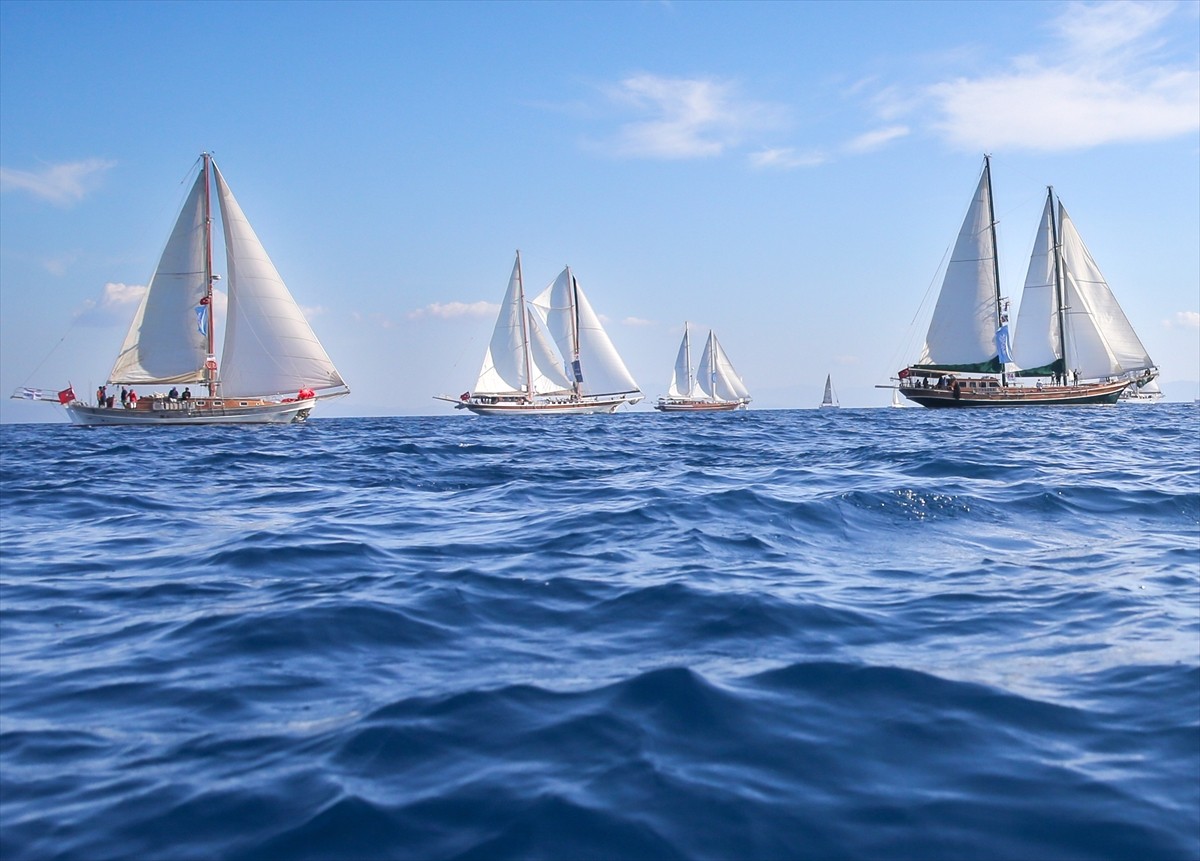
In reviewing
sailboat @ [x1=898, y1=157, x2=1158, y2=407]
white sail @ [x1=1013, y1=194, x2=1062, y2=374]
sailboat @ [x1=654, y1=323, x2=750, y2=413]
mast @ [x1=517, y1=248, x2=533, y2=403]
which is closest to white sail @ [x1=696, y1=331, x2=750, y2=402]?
sailboat @ [x1=654, y1=323, x2=750, y2=413]

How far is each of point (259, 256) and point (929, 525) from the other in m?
37.7

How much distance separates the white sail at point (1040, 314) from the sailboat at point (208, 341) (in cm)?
4111

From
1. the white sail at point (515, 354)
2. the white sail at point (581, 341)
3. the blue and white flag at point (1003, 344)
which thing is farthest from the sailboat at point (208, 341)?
the blue and white flag at point (1003, 344)

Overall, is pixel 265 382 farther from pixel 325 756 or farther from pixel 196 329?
pixel 325 756

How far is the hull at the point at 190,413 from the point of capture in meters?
39.4

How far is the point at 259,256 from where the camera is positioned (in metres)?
40.0

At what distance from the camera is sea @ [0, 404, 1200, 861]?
2.73 m

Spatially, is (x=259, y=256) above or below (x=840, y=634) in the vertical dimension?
above

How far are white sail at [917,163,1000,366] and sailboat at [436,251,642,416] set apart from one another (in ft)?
88.4

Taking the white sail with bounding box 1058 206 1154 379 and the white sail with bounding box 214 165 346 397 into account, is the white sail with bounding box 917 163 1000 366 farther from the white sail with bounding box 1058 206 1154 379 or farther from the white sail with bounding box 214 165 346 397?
the white sail with bounding box 214 165 346 397

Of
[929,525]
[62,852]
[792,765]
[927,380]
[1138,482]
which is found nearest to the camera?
[62,852]

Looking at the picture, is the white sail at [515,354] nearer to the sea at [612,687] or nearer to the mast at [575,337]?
the mast at [575,337]

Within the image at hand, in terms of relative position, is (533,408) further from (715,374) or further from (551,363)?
(715,374)

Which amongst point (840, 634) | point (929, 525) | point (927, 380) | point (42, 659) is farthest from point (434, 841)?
point (927, 380)
